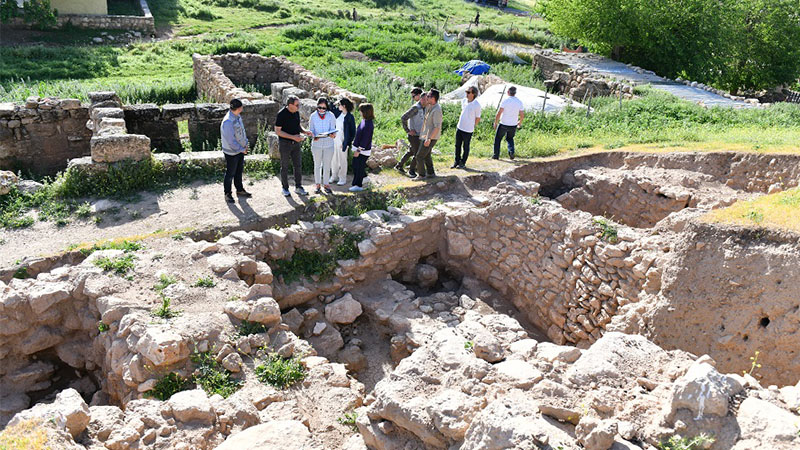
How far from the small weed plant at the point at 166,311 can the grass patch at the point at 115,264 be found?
37.3 inches

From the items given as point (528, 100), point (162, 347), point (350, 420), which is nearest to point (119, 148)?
point (162, 347)

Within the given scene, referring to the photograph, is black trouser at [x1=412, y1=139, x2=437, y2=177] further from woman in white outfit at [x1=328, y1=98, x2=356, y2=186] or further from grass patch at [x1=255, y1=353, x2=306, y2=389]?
grass patch at [x1=255, y1=353, x2=306, y2=389]

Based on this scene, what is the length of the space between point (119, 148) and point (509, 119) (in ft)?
23.9

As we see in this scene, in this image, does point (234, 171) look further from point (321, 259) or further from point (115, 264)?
point (115, 264)

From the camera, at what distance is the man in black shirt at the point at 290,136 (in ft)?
31.0

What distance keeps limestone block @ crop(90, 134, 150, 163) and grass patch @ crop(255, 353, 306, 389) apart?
5163mm

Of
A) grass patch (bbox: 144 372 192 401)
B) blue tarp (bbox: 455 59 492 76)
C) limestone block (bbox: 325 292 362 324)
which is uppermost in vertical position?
blue tarp (bbox: 455 59 492 76)

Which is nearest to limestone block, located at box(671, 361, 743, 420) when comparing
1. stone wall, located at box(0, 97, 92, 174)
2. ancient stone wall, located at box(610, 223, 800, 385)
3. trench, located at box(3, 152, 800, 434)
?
ancient stone wall, located at box(610, 223, 800, 385)

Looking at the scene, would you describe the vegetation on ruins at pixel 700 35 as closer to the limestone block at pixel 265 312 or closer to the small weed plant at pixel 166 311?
the limestone block at pixel 265 312

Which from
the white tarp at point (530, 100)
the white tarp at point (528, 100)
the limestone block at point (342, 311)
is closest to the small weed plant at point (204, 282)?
the limestone block at point (342, 311)

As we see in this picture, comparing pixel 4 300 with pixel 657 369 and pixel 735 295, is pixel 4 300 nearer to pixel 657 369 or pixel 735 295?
pixel 657 369

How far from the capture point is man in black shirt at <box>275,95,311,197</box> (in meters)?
9.46

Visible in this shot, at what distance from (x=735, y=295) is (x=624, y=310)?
149 centimetres

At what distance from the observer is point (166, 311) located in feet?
22.8
